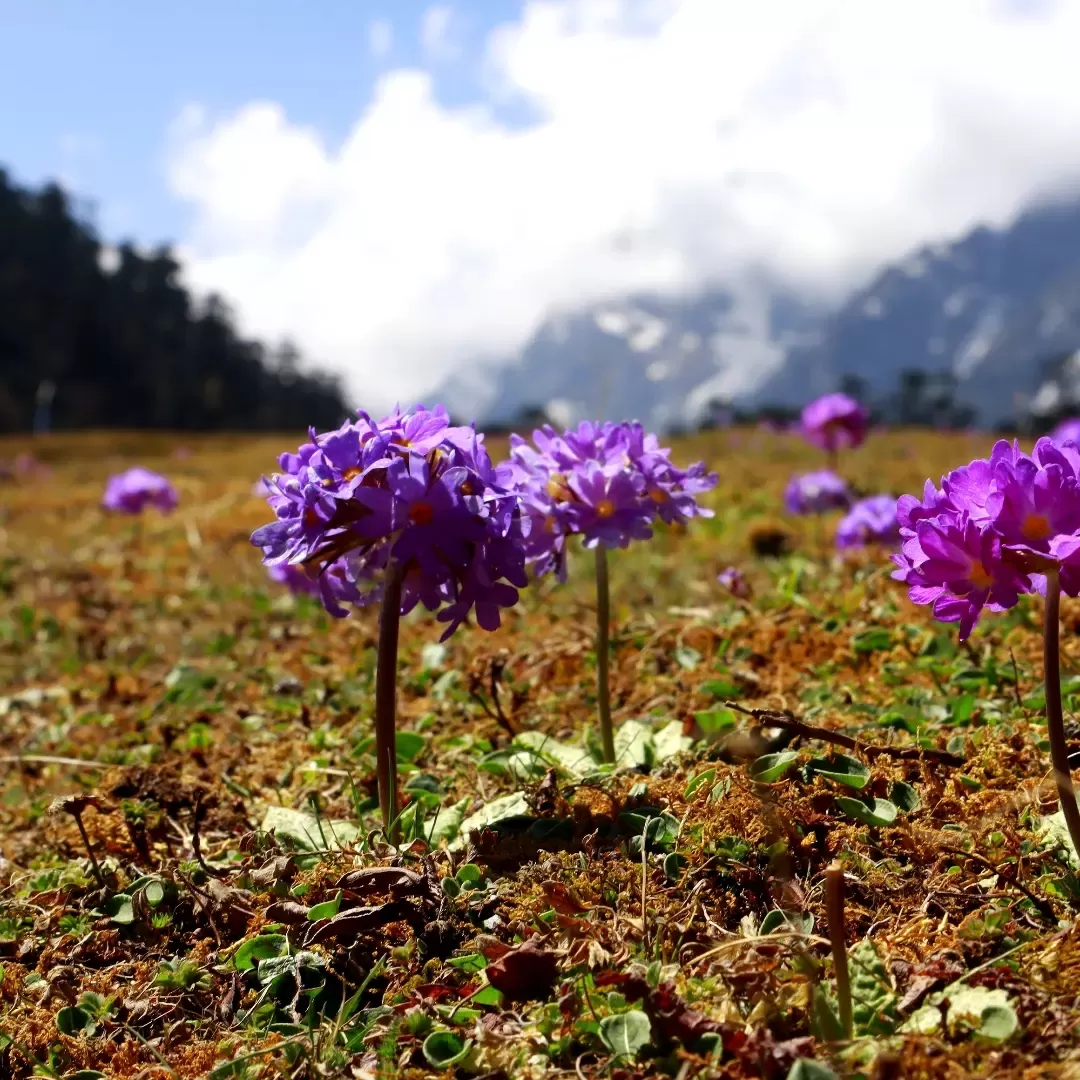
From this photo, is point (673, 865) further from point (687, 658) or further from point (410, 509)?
point (687, 658)

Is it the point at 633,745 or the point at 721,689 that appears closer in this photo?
the point at 633,745

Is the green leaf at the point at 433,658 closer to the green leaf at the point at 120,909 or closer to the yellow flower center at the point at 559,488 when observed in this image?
the yellow flower center at the point at 559,488

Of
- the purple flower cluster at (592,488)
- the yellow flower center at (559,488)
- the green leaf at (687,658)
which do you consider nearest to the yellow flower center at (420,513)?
the purple flower cluster at (592,488)

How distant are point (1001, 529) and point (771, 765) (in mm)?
713

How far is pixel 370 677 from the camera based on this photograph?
3.89m

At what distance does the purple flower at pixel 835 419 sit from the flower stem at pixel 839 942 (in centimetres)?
596

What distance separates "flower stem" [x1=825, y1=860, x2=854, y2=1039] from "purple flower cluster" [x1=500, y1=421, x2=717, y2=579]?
3.91ft

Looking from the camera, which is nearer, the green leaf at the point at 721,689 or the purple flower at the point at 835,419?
the green leaf at the point at 721,689

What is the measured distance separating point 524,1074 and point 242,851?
40.1 inches

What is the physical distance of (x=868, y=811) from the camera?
2.08 m

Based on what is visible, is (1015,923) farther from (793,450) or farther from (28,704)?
(793,450)

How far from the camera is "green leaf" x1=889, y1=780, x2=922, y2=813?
2.14 meters

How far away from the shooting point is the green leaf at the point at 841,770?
2135 mm

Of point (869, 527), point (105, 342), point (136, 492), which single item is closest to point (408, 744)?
point (869, 527)
